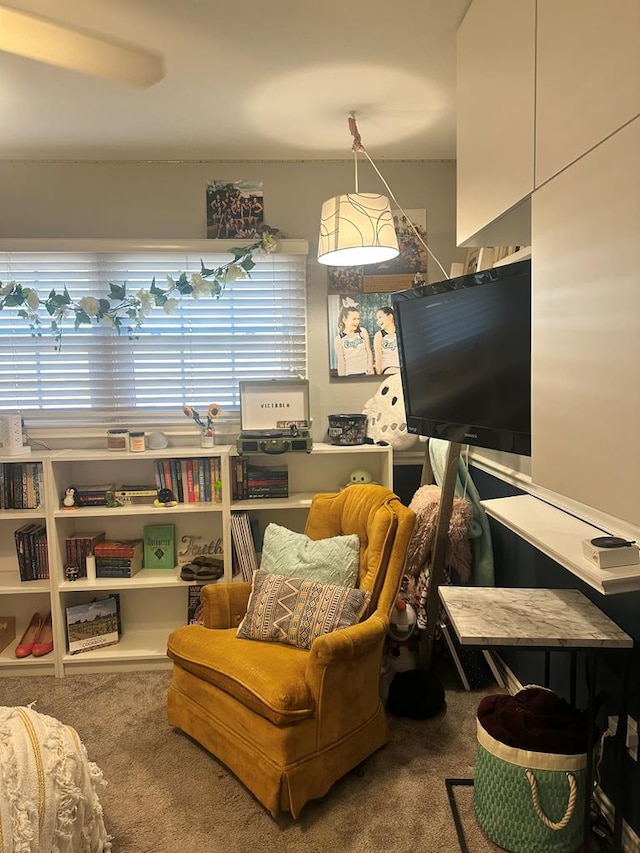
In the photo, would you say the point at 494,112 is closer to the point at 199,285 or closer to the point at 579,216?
the point at 579,216

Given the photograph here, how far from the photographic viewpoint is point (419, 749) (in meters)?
2.28

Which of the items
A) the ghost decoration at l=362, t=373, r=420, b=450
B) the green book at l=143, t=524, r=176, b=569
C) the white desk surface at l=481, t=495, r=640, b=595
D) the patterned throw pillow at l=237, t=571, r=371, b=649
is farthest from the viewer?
the green book at l=143, t=524, r=176, b=569

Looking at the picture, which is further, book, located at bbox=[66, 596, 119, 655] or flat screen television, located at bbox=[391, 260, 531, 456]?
book, located at bbox=[66, 596, 119, 655]

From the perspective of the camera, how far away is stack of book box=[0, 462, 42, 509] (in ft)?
9.84

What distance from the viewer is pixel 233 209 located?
315 centimetres

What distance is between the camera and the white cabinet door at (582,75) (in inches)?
39.3

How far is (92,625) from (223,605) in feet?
3.35

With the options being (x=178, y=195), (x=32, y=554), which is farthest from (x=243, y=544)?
(x=178, y=195)

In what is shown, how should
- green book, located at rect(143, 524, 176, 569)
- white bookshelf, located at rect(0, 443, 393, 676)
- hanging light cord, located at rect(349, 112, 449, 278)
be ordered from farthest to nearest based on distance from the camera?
green book, located at rect(143, 524, 176, 569), white bookshelf, located at rect(0, 443, 393, 676), hanging light cord, located at rect(349, 112, 449, 278)

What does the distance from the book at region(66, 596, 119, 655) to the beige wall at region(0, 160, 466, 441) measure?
1984 millimetres

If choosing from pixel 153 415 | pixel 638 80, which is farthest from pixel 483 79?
pixel 153 415

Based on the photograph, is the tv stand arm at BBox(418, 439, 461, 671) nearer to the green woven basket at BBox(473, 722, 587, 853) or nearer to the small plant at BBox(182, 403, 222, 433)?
the green woven basket at BBox(473, 722, 587, 853)

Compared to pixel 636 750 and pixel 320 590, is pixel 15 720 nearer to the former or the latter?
pixel 320 590

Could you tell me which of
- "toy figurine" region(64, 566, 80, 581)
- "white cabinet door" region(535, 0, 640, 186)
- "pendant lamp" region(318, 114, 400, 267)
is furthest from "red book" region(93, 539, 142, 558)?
"white cabinet door" region(535, 0, 640, 186)
